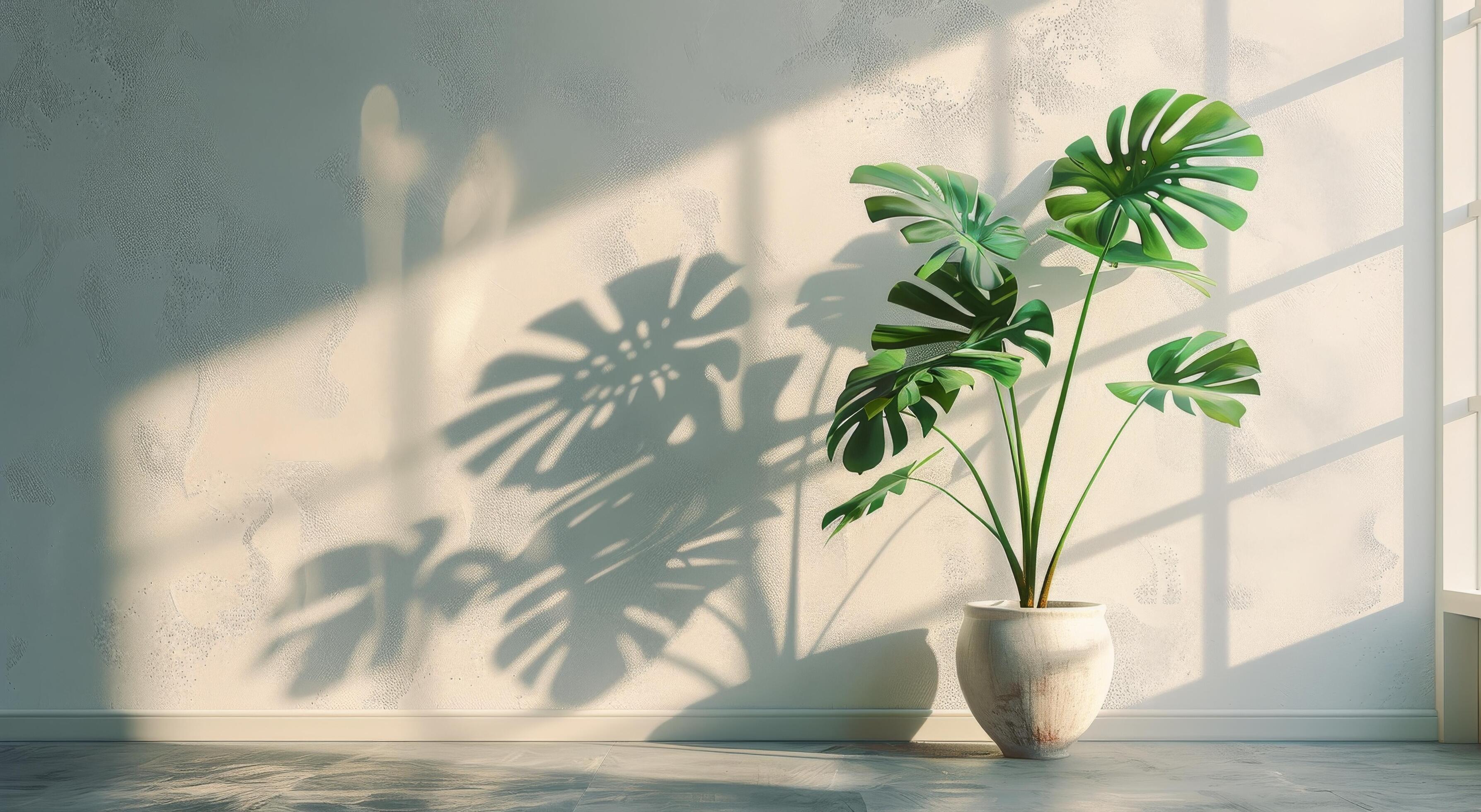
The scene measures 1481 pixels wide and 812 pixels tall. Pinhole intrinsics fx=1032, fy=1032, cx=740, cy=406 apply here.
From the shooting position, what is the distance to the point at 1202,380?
2.29 m

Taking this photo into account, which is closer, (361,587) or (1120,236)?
(1120,236)

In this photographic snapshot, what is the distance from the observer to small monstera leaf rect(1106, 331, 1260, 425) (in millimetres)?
2160

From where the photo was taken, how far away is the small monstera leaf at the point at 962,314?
94.7 inches

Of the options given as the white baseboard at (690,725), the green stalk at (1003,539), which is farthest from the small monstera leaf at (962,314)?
the white baseboard at (690,725)

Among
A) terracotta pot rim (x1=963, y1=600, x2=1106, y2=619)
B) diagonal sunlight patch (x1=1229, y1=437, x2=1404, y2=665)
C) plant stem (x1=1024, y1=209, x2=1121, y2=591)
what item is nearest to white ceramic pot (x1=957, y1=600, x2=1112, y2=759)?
terracotta pot rim (x1=963, y1=600, x2=1106, y2=619)

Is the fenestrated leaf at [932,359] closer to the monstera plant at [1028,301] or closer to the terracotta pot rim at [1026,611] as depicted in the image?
→ the monstera plant at [1028,301]

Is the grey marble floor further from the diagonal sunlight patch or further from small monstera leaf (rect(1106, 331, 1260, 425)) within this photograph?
small monstera leaf (rect(1106, 331, 1260, 425))

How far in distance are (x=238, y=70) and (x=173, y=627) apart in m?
1.50

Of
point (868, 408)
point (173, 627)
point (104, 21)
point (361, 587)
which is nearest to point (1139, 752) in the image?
point (868, 408)

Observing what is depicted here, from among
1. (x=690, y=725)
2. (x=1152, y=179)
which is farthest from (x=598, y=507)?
(x=1152, y=179)

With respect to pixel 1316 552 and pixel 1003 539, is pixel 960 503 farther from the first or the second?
pixel 1316 552

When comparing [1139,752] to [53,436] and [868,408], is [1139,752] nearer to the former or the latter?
[868,408]

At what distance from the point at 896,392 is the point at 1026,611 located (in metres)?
0.58

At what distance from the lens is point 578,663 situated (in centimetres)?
267
